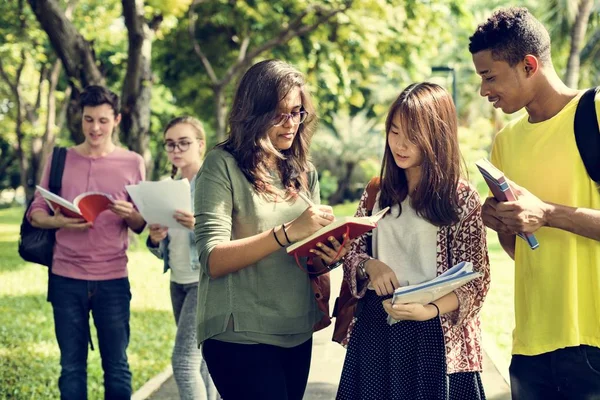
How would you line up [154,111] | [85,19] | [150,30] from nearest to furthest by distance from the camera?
[150,30]
[85,19]
[154,111]

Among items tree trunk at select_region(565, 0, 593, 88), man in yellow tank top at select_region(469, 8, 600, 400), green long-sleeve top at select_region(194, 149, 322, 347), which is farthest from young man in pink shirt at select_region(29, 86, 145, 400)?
tree trunk at select_region(565, 0, 593, 88)

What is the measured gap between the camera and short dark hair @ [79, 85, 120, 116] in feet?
16.3

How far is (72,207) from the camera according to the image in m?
4.53

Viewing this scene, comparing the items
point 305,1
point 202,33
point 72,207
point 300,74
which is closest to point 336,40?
point 305,1

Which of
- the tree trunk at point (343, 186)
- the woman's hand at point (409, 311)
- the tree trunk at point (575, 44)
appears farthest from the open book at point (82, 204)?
the tree trunk at point (343, 186)

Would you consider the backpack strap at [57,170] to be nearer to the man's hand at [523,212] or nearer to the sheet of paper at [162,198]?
the sheet of paper at [162,198]

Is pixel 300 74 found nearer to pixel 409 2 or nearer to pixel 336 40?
pixel 409 2

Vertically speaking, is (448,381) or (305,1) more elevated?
(305,1)

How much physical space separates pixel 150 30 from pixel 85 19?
31.3ft

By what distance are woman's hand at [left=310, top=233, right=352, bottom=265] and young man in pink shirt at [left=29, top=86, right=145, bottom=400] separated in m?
2.04

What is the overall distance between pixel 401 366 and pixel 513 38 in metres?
1.32

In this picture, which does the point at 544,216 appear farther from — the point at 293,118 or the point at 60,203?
the point at 60,203

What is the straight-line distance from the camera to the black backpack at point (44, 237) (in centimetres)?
484

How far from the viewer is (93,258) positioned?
4.81 metres
